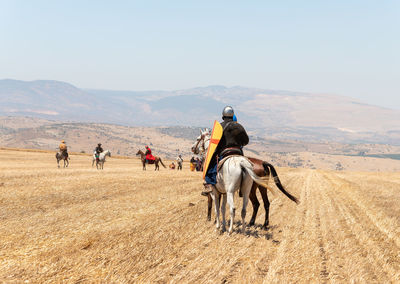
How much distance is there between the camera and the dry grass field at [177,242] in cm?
779

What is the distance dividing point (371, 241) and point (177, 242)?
18.5ft

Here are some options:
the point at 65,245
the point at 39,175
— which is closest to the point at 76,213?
the point at 65,245

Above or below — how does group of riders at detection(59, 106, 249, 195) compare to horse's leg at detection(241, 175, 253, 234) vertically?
above

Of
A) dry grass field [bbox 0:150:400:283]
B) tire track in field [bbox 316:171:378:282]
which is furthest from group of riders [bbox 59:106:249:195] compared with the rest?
tire track in field [bbox 316:171:378:282]

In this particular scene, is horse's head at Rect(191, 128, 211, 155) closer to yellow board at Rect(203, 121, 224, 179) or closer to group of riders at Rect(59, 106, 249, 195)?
yellow board at Rect(203, 121, 224, 179)

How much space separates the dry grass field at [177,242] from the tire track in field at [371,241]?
3 centimetres

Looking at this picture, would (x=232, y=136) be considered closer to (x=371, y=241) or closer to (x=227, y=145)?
(x=227, y=145)

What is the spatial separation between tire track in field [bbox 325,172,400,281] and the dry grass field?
3 cm

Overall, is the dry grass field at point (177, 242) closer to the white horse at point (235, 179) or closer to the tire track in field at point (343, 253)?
the tire track in field at point (343, 253)

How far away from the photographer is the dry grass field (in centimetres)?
779

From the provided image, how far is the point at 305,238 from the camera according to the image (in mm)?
11102

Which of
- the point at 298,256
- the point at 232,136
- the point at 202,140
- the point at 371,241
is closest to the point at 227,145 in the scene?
the point at 232,136

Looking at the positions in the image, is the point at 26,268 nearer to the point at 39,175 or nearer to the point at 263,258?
the point at 263,258

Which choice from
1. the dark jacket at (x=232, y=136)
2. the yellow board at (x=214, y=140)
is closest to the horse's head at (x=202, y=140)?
the yellow board at (x=214, y=140)
